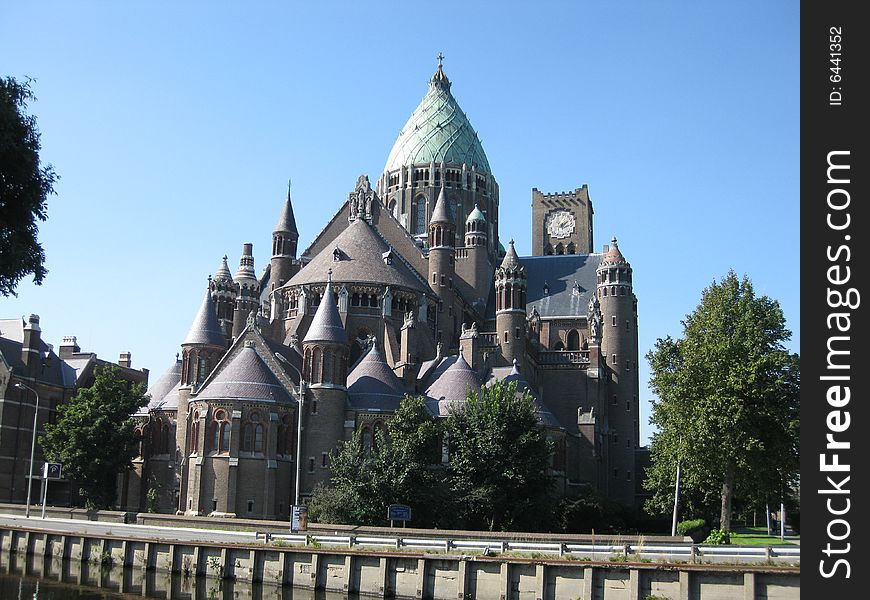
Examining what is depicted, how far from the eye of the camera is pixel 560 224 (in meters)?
128

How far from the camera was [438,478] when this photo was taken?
63.1 m

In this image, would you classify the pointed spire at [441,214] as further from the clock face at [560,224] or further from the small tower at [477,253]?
the clock face at [560,224]

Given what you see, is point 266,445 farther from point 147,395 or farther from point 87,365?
point 87,365

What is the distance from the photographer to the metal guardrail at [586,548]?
37344 millimetres

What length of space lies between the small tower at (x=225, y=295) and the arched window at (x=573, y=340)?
33.8m

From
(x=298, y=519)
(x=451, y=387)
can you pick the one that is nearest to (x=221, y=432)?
Answer: (x=451, y=387)

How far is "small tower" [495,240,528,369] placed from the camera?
8969 centimetres

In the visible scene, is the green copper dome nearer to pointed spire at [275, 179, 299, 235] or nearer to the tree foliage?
pointed spire at [275, 179, 299, 235]

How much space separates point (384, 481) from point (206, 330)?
23.5m

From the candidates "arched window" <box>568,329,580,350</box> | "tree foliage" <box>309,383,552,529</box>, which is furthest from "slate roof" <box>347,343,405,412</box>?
"arched window" <box>568,329,580,350</box>

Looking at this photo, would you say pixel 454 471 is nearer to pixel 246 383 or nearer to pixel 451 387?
pixel 451 387

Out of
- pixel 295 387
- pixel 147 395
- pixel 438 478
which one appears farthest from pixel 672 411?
pixel 147 395

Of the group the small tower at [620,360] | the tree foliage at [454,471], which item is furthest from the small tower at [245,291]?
the small tower at [620,360]
